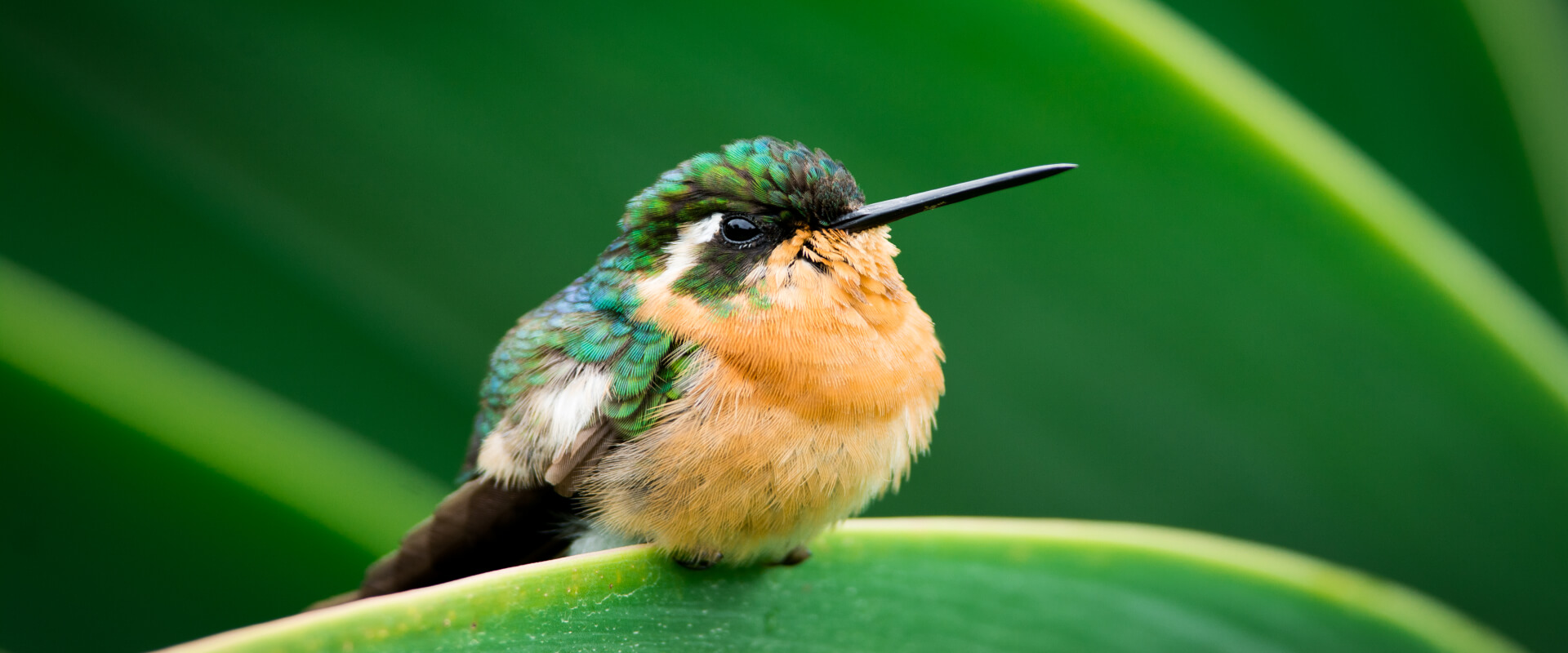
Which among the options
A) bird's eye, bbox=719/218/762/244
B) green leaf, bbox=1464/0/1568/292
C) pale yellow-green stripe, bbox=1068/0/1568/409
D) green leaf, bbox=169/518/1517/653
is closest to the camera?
green leaf, bbox=169/518/1517/653

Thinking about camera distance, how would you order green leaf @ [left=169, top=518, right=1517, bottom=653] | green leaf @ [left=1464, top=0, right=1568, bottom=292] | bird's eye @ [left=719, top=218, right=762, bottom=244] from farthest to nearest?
green leaf @ [left=1464, top=0, right=1568, bottom=292], bird's eye @ [left=719, top=218, right=762, bottom=244], green leaf @ [left=169, top=518, right=1517, bottom=653]

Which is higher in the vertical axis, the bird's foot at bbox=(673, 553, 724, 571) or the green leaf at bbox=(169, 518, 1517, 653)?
the bird's foot at bbox=(673, 553, 724, 571)

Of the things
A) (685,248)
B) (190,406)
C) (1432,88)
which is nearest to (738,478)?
(685,248)

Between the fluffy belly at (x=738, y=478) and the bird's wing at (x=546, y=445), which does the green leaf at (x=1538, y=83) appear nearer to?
the fluffy belly at (x=738, y=478)

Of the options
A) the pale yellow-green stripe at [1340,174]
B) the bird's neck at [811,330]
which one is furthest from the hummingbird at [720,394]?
the pale yellow-green stripe at [1340,174]

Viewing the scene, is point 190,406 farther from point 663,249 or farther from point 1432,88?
point 1432,88

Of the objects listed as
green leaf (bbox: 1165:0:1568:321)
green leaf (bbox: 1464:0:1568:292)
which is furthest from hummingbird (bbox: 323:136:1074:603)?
green leaf (bbox: 1464:0:1568:292)

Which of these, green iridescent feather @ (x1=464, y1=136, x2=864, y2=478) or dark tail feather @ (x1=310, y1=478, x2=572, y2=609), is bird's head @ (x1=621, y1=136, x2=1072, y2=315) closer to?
green iridescent feather @ (x1=464, y1=136, x2=864, y2=478)

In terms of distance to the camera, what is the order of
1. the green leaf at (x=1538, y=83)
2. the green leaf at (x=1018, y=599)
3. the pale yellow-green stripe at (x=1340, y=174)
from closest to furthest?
the green leaf at (x=1018, y=599), the pale yellow-green stripe at (x=1340, y=174), the green leaf at (x=1538, y=83)
